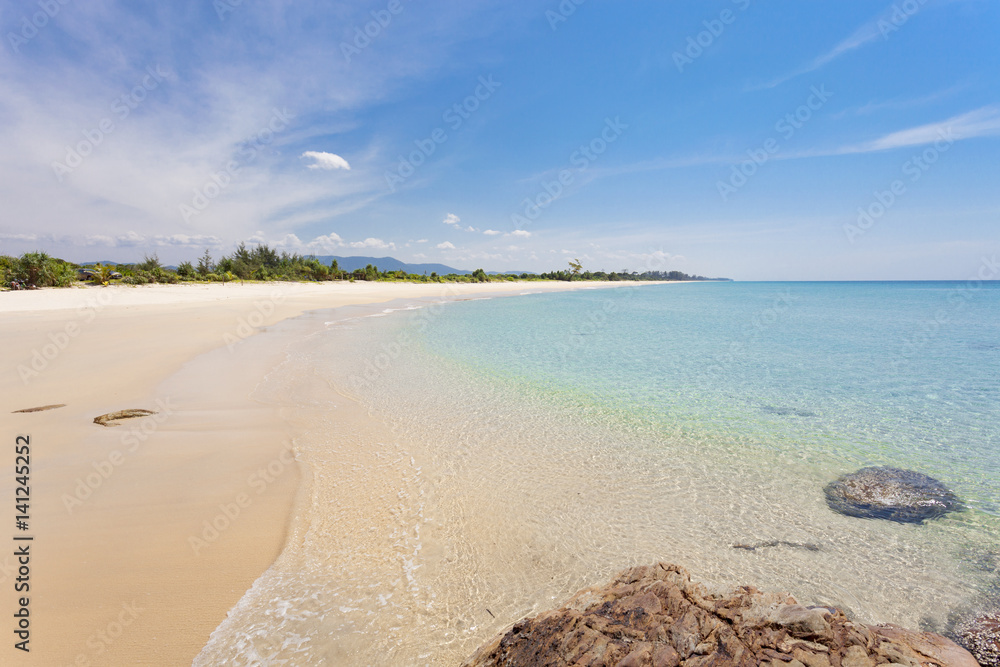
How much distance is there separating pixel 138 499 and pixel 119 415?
316cm

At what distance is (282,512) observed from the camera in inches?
165

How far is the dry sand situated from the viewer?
9.20ft

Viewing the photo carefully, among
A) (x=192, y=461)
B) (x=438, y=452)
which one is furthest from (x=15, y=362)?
(x=438, y=452)

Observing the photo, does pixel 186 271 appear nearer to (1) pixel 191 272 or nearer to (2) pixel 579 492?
(1) pixel 191 272

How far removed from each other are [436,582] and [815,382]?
10.5 m


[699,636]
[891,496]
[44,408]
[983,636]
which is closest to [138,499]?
[44,408]

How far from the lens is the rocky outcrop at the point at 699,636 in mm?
1833

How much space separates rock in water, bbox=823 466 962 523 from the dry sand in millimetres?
6016

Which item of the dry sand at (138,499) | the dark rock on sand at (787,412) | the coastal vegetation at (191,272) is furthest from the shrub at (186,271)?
the dark rock on sand at (787,412)

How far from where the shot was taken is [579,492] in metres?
4.73

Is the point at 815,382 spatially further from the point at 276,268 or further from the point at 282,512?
the point at 276,268

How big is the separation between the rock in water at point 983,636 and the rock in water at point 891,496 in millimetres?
1424

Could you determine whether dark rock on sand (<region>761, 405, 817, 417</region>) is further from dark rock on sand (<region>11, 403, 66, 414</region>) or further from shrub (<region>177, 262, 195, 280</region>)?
shrub (<region>177, 262, 195, 280</region>)

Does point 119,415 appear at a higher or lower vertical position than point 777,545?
higher
